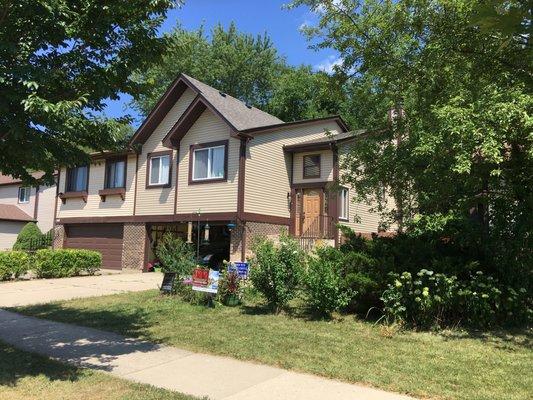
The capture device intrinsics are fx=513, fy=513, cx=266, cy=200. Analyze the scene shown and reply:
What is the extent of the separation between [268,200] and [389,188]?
984 cm

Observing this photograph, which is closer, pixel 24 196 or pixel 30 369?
pixel 30 369

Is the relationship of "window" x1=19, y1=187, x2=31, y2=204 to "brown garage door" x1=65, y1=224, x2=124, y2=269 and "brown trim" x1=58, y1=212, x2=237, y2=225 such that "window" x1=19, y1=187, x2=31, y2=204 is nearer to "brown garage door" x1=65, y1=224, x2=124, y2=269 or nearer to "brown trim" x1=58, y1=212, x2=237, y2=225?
"brown trim" x1=58, y1=212, x2=237, y2=225

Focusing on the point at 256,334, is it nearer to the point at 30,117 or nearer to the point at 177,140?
the point at 30,117

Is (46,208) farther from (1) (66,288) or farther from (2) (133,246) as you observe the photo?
(1) (66,288)

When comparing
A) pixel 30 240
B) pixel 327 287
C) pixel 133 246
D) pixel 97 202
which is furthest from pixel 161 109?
pixel 327 287

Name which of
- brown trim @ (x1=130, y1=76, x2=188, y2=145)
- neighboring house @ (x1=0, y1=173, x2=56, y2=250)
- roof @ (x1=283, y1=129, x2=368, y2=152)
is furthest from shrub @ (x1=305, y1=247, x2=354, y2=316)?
neighboring house @ (x1=0, y1=173, x2=56, y2=250)

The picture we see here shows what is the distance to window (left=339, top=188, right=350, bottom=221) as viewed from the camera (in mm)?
21812

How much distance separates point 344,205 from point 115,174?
1123cm

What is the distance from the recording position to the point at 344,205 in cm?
2209

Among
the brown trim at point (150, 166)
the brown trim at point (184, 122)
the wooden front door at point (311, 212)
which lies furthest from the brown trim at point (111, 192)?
the wooden front door at point (311, 212)

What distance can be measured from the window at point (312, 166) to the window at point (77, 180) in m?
11.9

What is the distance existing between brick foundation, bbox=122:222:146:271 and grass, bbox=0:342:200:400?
634 inches

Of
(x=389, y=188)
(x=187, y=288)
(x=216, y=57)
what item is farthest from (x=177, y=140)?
(x=216, y=57)

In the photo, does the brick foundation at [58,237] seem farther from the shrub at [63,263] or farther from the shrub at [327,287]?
the shrub at [327,287]
